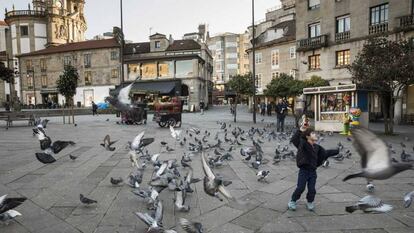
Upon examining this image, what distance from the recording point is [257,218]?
509 centimetres

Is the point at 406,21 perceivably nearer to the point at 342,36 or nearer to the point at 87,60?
the point at 342,36

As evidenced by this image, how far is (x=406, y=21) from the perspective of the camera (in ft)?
75.7

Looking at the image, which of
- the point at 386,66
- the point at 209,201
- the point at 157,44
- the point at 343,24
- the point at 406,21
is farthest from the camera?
the point at 157,44

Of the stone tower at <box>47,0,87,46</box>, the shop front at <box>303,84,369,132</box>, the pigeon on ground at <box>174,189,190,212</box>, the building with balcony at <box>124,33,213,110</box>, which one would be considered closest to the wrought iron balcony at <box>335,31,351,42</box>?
the shop front at <box>303,84,369,132</box>

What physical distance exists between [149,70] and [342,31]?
28785 millimetres

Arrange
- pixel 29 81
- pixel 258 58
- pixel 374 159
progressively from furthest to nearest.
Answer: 1. pixel 29 81
2. pixel 258 58
3. pixel 374 159

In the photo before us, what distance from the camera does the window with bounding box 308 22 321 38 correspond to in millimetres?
30786

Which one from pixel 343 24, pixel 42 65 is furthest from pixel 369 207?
pixel 42 65

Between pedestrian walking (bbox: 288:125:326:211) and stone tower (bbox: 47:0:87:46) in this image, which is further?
stone tower (bbox: 47:0:87:46)

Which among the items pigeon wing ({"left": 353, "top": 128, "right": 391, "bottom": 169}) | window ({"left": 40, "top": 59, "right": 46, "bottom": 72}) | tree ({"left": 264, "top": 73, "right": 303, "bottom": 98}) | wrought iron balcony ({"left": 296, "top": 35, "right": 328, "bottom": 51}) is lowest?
pigeon wing ({"left": 353, "top": 128, "right": 391, "bottom": 169})

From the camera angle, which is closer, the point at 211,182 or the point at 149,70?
the point at 211,182

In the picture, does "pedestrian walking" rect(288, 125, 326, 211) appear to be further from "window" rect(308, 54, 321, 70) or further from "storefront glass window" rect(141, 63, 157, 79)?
"storefront glass window" rect(141, 63, 157, 79)

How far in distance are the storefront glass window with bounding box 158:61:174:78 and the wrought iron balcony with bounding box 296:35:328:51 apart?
2107 cm

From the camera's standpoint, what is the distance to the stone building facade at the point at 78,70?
52.0 metres
